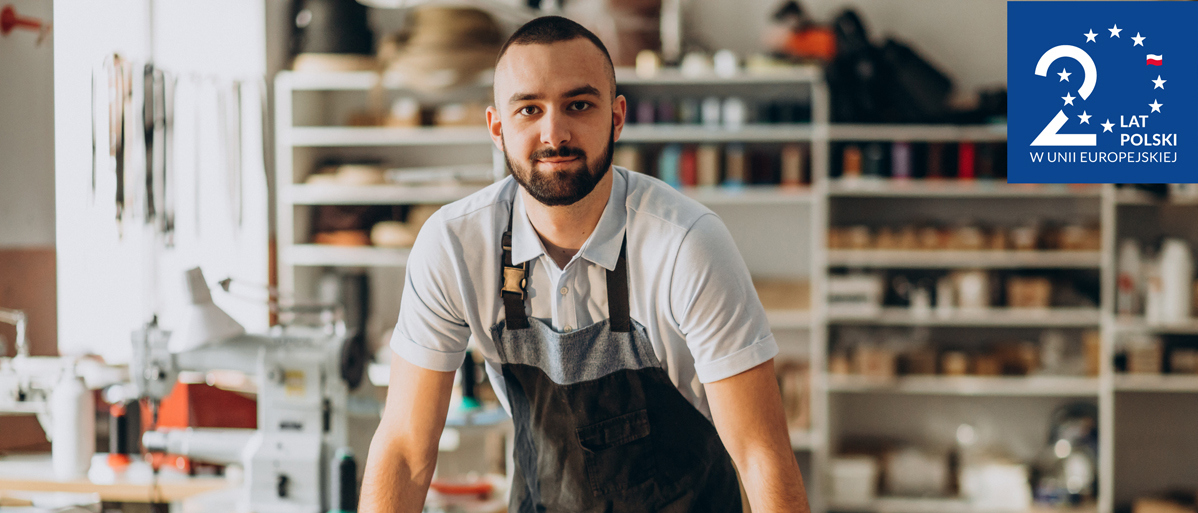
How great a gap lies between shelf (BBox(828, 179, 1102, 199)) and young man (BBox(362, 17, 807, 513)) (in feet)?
8.22

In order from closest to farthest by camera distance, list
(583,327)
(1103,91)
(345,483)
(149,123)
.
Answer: (583,327) < (345,483) < (149,123) < (1103,91)

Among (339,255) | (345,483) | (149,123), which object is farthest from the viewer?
(339,255)

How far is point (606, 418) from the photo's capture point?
61.1 inches

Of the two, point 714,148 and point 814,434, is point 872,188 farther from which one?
point 814,434

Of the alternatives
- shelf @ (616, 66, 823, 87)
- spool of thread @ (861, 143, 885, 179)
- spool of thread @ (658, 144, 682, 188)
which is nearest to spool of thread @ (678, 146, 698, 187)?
spool of thread @ (658, 144, 682, 188)

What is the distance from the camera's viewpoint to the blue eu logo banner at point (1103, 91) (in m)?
3.02

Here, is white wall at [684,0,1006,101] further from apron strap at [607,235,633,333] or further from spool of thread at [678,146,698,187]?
apron strap at [607,235,633,333]

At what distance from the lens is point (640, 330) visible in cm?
149

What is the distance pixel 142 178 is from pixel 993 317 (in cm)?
331

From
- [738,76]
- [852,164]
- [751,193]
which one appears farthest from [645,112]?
[852,164]

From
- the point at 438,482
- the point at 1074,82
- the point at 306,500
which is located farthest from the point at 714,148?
the point at 306,500

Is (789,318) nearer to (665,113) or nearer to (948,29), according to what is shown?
(665,113)

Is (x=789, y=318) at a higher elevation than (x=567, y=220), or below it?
below

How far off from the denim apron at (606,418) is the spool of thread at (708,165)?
8.11 feet
